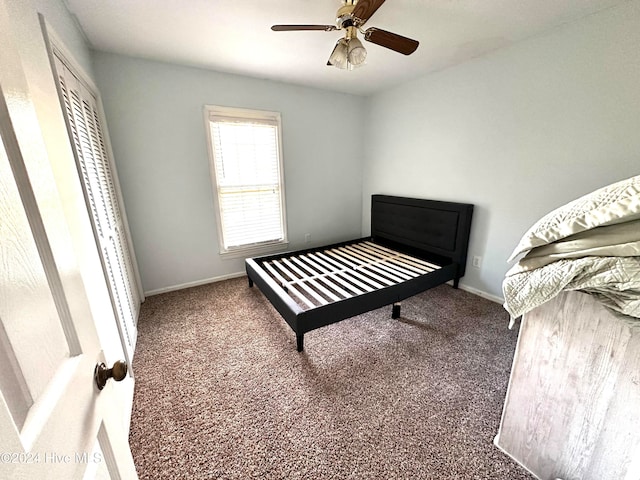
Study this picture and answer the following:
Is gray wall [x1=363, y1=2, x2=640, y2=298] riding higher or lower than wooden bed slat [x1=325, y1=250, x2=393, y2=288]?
higher

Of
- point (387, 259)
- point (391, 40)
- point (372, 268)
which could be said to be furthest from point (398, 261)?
point (391, 40)

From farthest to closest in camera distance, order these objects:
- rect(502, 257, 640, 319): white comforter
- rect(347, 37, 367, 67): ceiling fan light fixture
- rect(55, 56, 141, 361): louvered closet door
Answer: rect(347, 37, 367, 67): ceiling fan light fixture → rect(55, 56, 141, 361): louvered closet door → rect(502, 257, 640, 319): white comforter

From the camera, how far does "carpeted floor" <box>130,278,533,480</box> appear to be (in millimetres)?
1254

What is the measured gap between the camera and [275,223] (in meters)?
3.47

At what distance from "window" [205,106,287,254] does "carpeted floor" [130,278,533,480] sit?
1.14m

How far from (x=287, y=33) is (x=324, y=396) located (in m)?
2.57

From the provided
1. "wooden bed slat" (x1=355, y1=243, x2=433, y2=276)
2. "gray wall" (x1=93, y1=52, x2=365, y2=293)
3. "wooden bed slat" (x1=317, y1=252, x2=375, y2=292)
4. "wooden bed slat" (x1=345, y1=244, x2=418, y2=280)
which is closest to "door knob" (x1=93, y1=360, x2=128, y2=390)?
"wooden bed slat" (x1=317, y1=252, x2=375, y2=292)

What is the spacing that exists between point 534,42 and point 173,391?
146 inches

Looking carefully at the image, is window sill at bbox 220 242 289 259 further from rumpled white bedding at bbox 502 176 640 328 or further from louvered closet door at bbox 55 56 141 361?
rumpled white bedding at bbox 502 176 640 328

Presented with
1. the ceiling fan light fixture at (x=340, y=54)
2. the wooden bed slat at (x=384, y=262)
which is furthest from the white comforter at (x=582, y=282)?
the ceiling fan light fixture at (x=340, y=54)

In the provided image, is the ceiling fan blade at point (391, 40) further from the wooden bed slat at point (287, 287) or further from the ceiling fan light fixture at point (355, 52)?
the wooden bed slat at point (287, 287)

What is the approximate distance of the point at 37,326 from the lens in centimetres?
42

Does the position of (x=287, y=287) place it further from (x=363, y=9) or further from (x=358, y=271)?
(x=363, y=9)

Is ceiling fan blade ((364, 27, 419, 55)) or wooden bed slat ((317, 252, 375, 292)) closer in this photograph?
ceiling fan blade ((364, 27, 419, 55))
